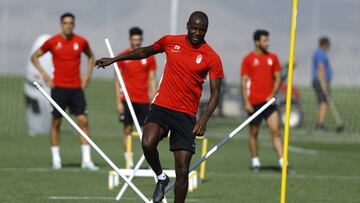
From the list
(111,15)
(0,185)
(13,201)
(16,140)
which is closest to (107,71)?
(111,15)

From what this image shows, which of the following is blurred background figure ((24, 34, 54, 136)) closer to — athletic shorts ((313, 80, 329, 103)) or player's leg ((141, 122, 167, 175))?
athletic shorts ((313, 80, 329, 103))

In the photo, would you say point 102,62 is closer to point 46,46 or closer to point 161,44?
point 161,44

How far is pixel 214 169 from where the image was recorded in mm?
18344

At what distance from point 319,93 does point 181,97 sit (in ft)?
52.4

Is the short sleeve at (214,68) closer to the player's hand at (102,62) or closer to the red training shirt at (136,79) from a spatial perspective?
the player's hand at (102,62)

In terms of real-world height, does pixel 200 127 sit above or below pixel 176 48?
below

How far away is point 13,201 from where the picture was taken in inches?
511

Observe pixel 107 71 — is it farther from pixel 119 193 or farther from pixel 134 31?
pixel 119 193

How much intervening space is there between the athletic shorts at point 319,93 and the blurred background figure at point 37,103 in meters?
6.55

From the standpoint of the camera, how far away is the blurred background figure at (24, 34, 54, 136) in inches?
1008

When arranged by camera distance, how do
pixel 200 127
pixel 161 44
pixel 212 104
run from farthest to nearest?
pixel 161 44, pixel 212 104, pixel 200 127

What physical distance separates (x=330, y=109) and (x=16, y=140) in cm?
810

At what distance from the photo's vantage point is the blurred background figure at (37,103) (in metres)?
25.6

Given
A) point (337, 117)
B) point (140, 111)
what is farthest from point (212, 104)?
point (337, 117)
